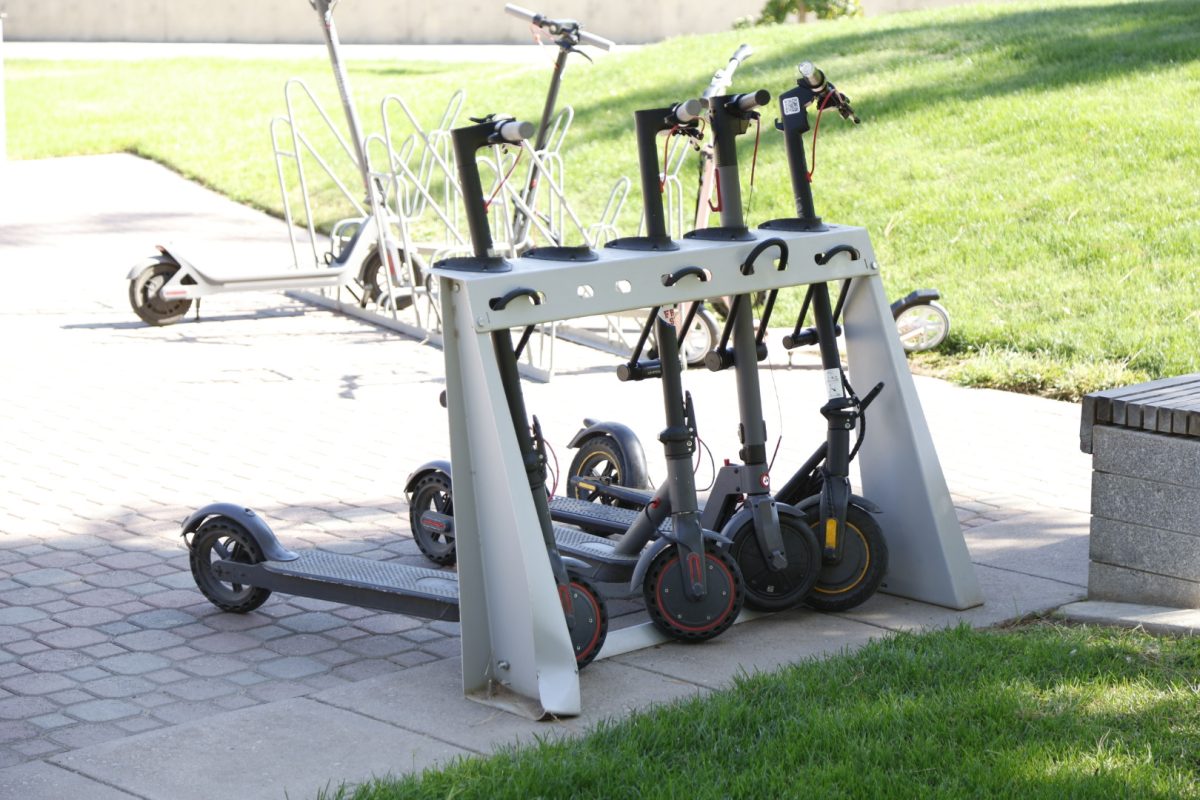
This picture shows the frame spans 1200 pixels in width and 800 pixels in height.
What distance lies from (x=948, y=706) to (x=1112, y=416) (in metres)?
1.28

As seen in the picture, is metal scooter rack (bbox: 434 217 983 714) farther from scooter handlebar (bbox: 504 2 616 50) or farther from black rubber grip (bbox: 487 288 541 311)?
scooter handlebar (bbox: 504 2 616 50)

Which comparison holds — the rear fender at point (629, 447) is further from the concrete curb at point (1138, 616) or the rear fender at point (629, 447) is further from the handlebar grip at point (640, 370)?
the concrete curb at point (1138, 616)

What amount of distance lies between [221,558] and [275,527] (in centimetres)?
93

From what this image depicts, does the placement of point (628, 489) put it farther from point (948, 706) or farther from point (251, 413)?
point (251, 413)

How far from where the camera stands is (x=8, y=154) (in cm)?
1673

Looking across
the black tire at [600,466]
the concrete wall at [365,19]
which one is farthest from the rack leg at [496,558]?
the concrete wall at [365,19]

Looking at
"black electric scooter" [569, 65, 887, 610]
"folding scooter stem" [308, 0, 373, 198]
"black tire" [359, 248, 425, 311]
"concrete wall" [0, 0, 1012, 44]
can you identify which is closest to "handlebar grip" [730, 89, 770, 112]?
"black electric scooter" [569, 65, 887, 610]

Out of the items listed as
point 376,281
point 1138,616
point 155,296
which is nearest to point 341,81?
point 376,281

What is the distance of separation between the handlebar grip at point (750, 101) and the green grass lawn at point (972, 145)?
4.25 metres

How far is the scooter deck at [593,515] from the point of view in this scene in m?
5.48

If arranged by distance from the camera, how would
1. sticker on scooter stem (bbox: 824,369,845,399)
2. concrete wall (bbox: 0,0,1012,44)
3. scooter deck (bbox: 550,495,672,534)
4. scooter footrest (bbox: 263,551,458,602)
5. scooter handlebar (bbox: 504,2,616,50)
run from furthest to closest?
concrete wall (bbox: 0,0,1012,44) → scooter handlebar (bbox: 504,2,616,50) → scooter deck (bbox: 550,495,672,534) → sticker on scooter stem (bbox: 824,369,845,399) → scooter footrest (bbox: 263,551,458,602)

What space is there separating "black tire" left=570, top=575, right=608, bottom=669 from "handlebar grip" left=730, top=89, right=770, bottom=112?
57.1 inches

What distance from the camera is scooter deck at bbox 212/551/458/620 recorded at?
4.68 meters

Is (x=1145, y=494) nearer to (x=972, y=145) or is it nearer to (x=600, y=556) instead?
(x=600, y=556)
